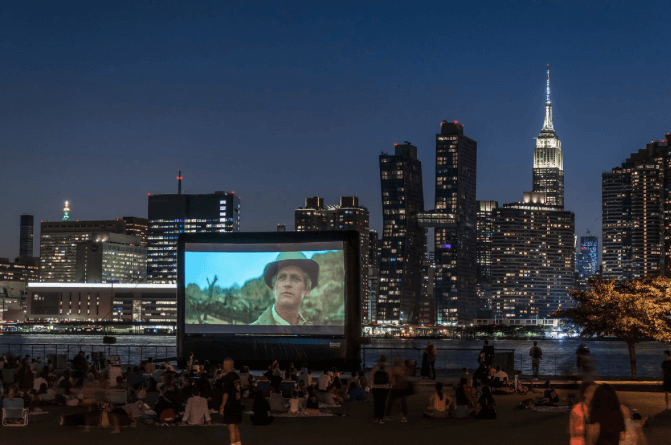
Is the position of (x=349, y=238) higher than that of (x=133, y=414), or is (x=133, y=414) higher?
(x=349, y=238)

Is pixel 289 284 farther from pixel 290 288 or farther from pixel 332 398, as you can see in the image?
pixel 332 398

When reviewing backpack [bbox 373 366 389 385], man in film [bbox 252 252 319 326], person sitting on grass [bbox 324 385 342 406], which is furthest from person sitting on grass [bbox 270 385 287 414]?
man in film [bbox 252 252 319 326]

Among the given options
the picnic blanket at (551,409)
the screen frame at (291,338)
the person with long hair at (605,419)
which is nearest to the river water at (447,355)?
the picnic blanket at (551,409)

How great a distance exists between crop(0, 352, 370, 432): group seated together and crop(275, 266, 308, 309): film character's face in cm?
606

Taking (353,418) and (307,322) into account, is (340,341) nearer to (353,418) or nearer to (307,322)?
(307,322)

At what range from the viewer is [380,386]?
1888 cm

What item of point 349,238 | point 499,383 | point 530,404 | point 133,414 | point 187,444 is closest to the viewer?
point 187,444

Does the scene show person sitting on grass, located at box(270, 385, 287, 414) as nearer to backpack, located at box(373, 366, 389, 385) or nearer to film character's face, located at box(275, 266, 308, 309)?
backpack, located at box(373, 366, 389, 385)

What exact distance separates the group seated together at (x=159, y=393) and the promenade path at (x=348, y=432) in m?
0.43

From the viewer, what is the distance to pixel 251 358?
35.5 metres

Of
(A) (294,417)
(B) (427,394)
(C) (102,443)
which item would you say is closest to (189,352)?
(B) (427,394)

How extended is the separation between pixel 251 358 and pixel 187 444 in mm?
19555

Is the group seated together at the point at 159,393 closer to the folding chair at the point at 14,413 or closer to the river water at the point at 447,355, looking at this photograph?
the folding chair at the point at 14,413

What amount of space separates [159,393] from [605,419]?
14.6 m
